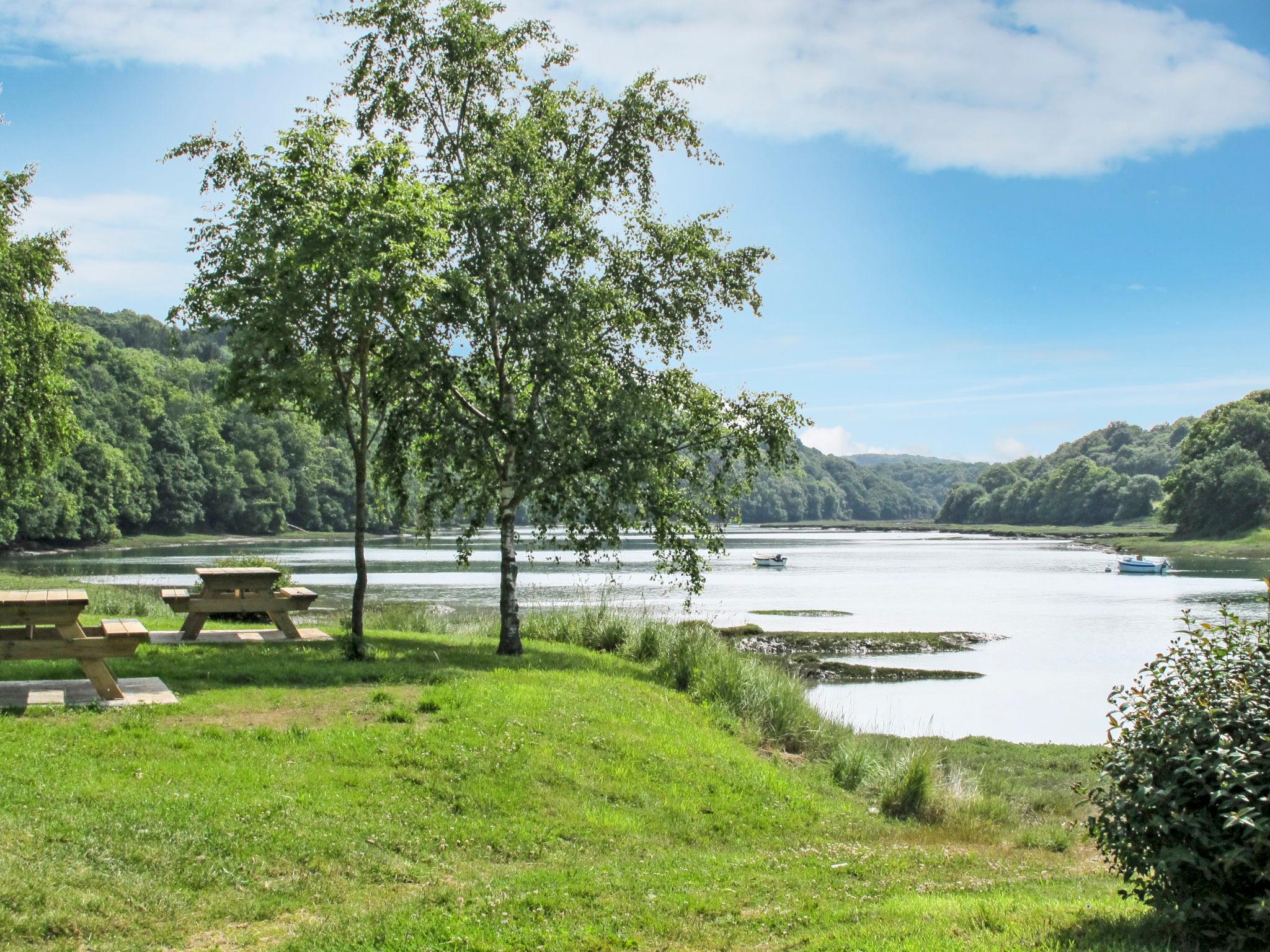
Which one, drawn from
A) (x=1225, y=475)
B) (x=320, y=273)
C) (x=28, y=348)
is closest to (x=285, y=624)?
(x=320, y=273)

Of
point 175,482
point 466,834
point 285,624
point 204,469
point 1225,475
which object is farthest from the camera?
point 204,469

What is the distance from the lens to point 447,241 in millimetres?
15461

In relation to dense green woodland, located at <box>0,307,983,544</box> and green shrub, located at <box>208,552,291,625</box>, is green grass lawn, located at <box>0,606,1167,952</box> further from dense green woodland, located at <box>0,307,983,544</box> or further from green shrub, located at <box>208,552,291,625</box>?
dense green woodland, located at <box>0,307,983,544</box>

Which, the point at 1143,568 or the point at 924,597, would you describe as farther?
the point at 1143,568

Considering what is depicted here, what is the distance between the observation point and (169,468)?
10781 cm

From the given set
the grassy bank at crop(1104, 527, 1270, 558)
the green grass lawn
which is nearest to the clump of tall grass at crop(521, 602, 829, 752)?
the green grass lawn

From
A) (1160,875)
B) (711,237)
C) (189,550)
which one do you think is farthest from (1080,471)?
(1160,875)

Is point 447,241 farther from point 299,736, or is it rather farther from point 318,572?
point 318,572

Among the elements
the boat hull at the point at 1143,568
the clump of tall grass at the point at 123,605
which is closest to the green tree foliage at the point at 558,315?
the clump of tall grass at the point at 123,605

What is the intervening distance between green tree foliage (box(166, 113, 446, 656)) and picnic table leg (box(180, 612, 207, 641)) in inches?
87.3

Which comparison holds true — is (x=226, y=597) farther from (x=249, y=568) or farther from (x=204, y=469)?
(x=204, y=469)

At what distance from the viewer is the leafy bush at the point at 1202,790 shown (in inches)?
208

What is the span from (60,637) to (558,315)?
902 cm

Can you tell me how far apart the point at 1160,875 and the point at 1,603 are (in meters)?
9.82
